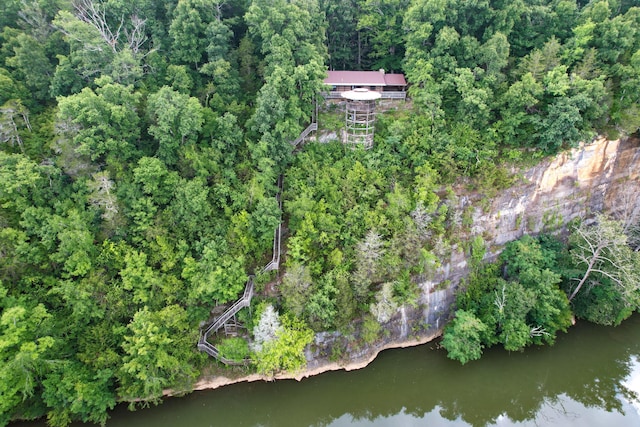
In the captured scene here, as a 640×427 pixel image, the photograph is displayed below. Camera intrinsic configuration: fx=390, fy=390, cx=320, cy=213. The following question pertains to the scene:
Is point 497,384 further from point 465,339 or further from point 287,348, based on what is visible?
point 287,348

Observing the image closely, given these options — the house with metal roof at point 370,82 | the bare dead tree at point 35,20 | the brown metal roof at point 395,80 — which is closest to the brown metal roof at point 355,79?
the house with metal roof at point 370,82

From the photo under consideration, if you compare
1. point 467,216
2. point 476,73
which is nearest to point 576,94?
point 476,73

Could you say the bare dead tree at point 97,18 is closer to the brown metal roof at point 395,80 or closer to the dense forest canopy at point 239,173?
the dense forest canopy at point 239,173

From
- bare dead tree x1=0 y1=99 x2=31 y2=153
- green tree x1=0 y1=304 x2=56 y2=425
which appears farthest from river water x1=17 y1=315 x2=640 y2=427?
bare dead tree x1=0 y1=99 x2=31 y2=153

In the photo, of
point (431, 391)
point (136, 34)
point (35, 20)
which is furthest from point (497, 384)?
point (35, 20)

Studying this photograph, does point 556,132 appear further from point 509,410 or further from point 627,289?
point 509,410

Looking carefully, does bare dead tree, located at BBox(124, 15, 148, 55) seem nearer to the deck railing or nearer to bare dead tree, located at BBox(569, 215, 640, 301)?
the deck railing
